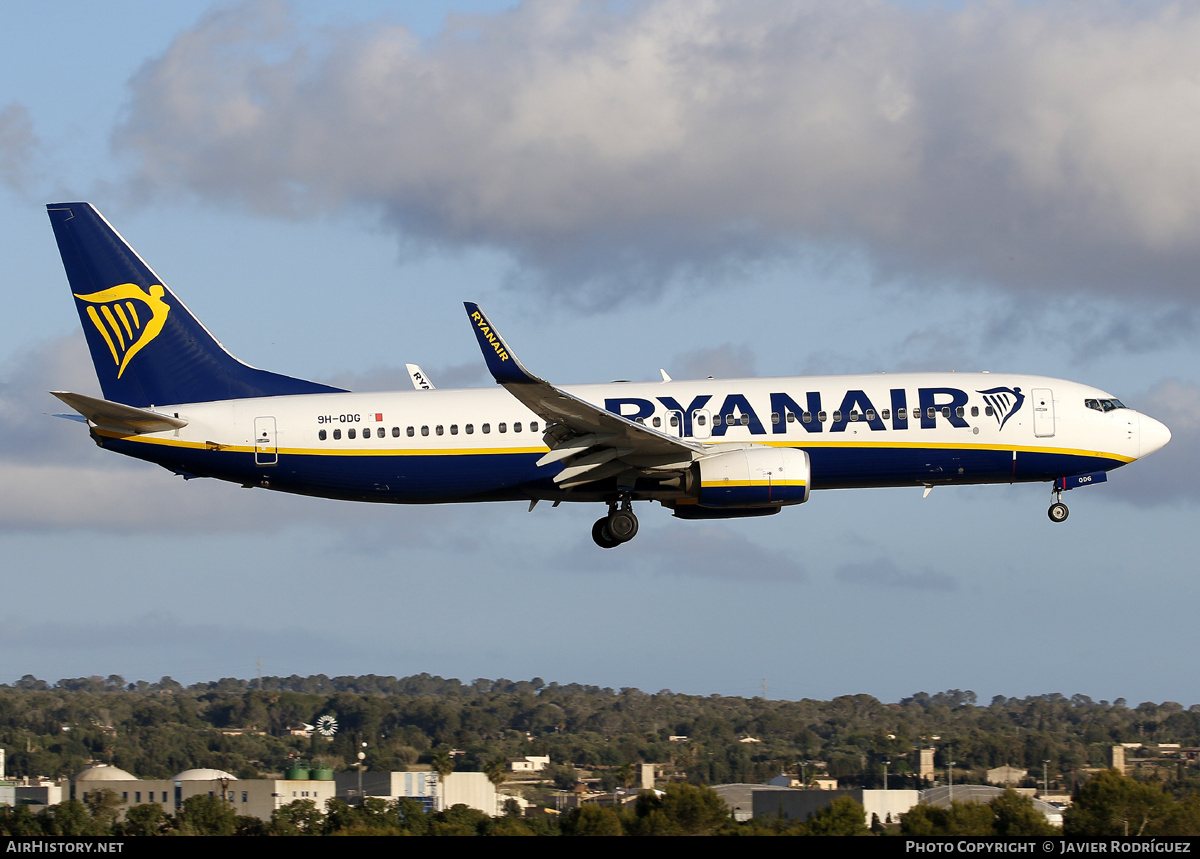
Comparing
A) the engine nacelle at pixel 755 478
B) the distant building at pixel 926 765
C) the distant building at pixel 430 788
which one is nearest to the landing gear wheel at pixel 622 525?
the engine nacelle at pixel 755 478

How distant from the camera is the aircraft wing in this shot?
3862cm

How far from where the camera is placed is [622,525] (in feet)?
144

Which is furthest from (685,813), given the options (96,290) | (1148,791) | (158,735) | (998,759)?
(158,735)

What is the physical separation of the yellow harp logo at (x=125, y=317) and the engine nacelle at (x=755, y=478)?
18405 millimetres

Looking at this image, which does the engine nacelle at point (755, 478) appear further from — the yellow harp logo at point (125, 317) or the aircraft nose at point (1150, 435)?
the yellow harp logo at point (125, 317)

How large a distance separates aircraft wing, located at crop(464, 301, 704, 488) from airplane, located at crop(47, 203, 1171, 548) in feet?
0.24

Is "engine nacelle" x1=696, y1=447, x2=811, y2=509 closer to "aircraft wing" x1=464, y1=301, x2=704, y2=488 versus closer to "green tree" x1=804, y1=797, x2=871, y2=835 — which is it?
"aircraft wing" x1=464, y1=301, x2=704, y2=488

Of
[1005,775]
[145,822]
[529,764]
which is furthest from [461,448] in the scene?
[529,764]

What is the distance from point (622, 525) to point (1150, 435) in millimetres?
16656

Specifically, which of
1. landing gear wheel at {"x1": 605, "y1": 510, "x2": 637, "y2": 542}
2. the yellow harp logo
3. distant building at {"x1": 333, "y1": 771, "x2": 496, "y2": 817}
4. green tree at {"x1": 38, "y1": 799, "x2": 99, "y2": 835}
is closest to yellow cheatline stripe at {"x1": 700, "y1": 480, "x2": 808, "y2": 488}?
landing gear wheel at {"x1": 605, "y1": 510, "x2": 637, "y2": 542}

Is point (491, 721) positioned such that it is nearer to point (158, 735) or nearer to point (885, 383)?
point (158, 735)

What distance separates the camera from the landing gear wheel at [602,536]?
44.4 metres

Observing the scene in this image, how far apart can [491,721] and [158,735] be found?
89.2 feet

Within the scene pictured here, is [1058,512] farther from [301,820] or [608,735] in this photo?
[608,735]
